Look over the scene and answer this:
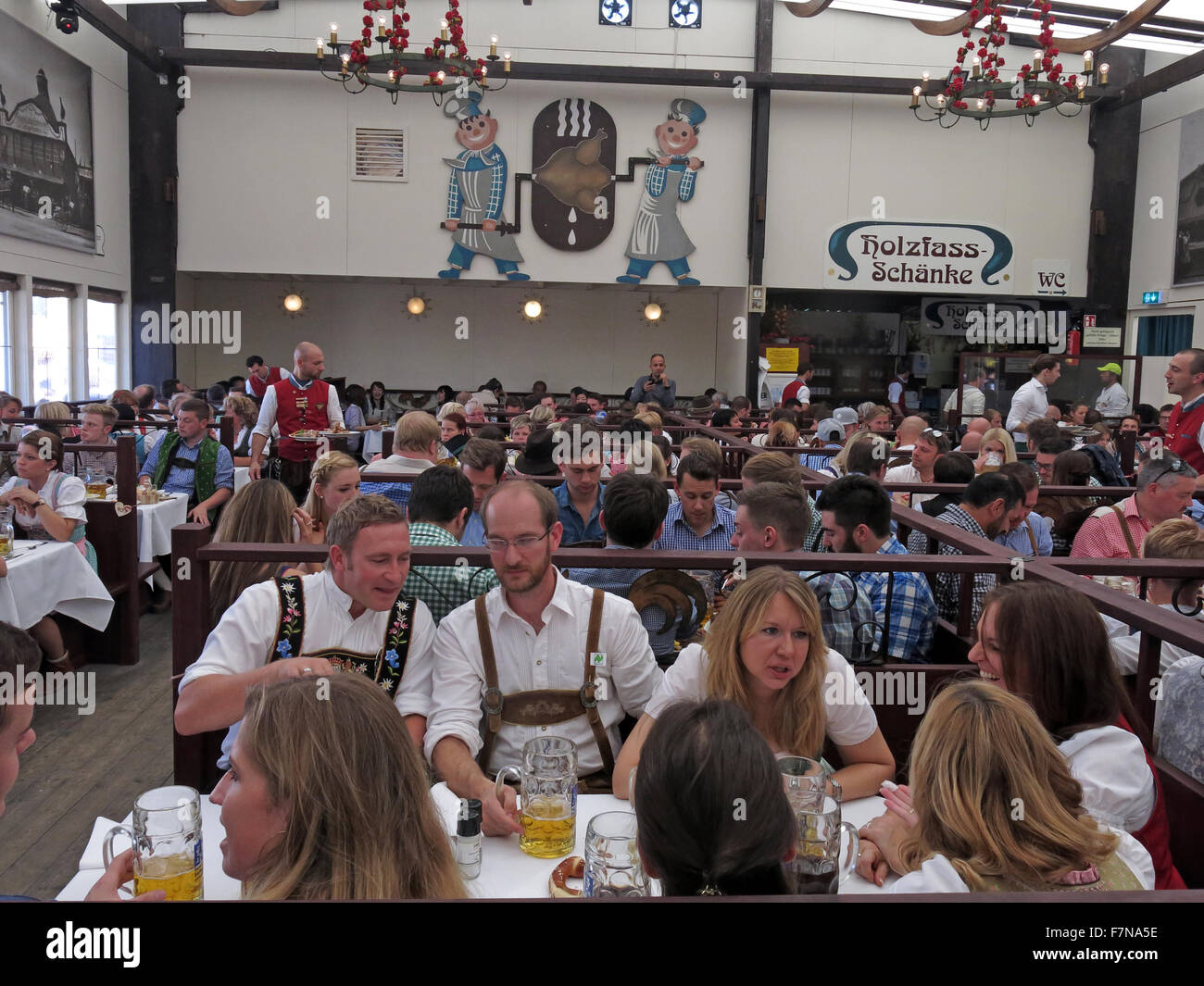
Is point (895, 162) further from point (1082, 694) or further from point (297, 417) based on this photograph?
point (1082, 694)

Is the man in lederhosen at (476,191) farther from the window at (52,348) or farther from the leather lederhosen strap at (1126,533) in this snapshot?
the leather lederhosen strap at (1126,533)

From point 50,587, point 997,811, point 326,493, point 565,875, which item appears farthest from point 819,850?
point 50,587

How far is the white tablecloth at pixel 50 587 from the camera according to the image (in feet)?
15.0

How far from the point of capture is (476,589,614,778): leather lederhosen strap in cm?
248

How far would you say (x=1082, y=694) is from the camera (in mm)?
1997

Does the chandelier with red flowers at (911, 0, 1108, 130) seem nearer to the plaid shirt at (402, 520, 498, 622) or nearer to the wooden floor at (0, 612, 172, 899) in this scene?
the plaid shirt at (402, 520, 498, 622)

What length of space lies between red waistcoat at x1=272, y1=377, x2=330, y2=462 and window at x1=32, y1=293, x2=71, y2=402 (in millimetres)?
5435

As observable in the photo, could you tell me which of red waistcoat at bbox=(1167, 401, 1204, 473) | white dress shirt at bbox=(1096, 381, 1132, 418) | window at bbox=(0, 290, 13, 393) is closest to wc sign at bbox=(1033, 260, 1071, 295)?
white dress shirt at bbox=(1096, 381, 1132, 418)

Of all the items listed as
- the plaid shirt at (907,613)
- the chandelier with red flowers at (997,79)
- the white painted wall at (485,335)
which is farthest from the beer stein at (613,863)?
the white painted wall at (485,335)

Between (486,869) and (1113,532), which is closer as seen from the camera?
(486,869)

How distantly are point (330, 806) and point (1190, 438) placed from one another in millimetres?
5675
